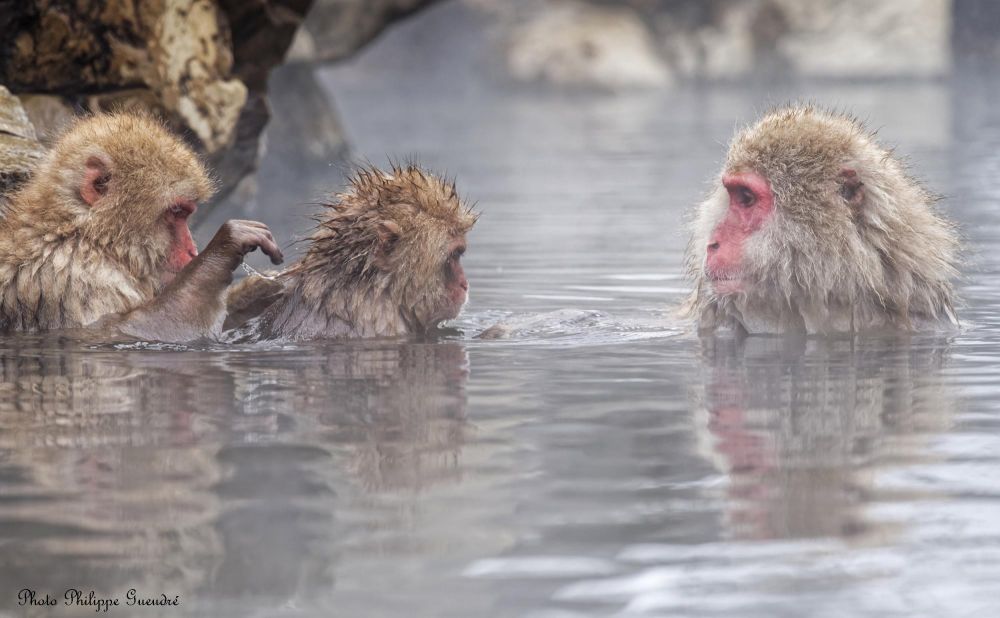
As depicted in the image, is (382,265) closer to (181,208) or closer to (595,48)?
(181,208)

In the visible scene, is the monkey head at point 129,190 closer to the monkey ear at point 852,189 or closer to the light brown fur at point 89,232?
the light brown fur at point 89,232

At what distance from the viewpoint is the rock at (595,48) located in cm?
2747

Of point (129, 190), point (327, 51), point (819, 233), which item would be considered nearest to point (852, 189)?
point (819, 233)

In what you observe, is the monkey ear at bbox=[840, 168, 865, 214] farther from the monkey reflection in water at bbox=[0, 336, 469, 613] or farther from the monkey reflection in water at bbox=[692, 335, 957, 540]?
the monkey reflection in water at bbox=[0, 336, 469, 613]

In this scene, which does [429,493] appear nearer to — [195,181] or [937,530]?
[937,530]

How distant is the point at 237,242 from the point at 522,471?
1.88 m

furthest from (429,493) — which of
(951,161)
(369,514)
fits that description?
(951,161)

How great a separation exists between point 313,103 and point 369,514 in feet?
37.0

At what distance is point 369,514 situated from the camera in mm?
3023

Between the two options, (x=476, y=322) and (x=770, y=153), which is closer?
(x=770, y=153)

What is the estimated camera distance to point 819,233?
4.96 metres

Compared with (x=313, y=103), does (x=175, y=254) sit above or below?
below

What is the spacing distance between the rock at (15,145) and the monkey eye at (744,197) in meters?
2.46

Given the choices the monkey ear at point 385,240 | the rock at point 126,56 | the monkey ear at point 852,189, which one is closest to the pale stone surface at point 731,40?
the rock at point 126,56
